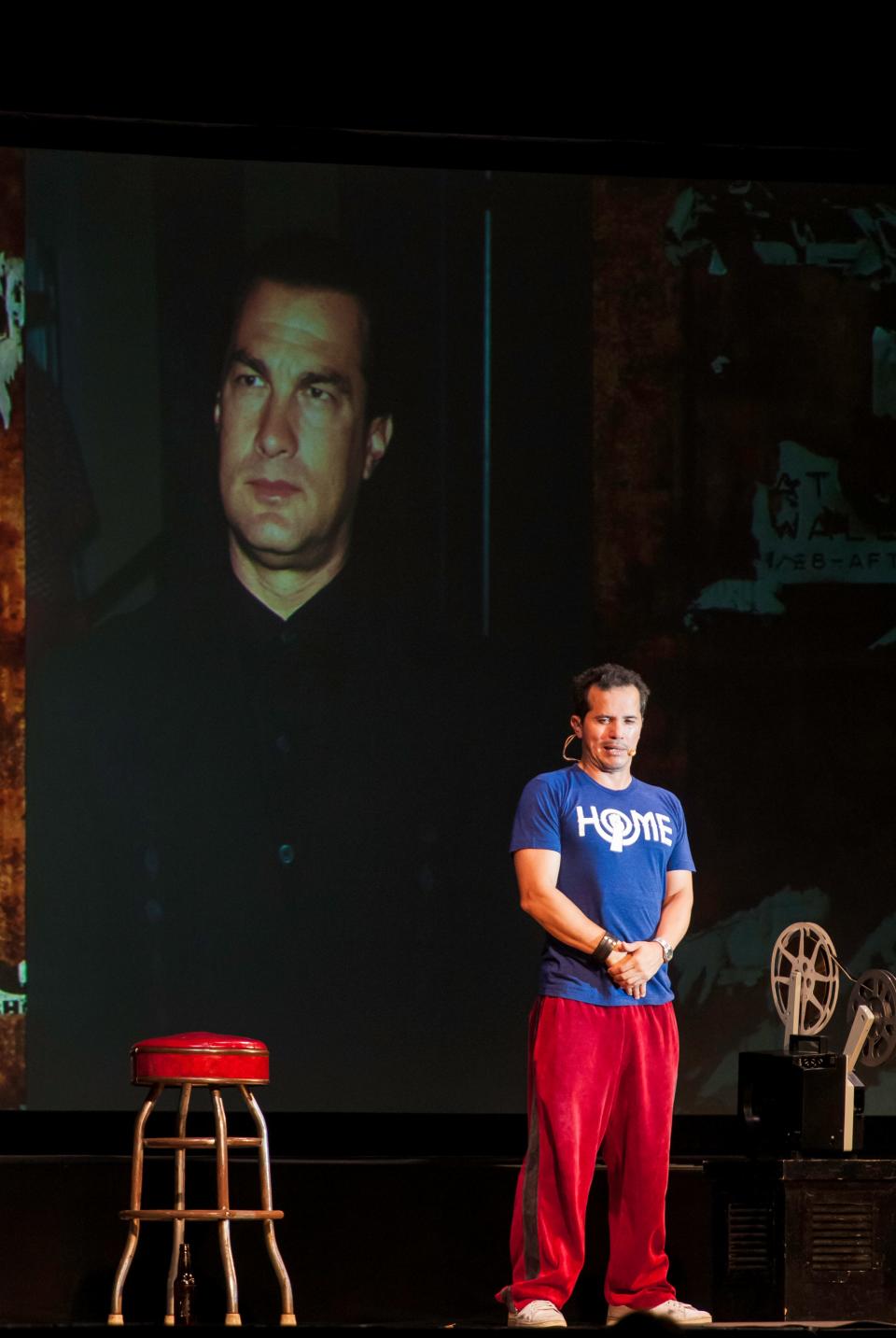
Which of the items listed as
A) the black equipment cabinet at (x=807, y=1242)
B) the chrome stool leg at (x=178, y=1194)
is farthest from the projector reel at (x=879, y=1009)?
the chrome stool leg at (x=178, y=1194)

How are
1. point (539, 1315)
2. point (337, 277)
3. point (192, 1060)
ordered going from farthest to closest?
point (337, 277), point (192, 1060), point (539, 1315)

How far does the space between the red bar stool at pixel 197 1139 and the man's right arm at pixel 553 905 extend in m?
0.71

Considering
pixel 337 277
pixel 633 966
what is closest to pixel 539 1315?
pixel 633 966

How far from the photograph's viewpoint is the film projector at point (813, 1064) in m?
4.02

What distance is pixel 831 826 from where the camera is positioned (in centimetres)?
547

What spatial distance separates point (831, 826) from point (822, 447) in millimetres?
1119

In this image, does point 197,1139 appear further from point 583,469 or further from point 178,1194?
point 583,469

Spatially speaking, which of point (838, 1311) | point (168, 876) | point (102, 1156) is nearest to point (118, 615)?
point (168, 876)

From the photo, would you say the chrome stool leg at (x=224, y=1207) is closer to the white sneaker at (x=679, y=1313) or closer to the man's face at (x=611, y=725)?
the white sneaker at (x=679, y=1313)

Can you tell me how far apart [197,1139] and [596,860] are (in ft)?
3.47

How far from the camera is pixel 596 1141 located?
13.1 ft

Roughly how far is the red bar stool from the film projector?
1.08 meters

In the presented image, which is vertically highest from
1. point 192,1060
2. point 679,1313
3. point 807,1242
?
point 192,1060

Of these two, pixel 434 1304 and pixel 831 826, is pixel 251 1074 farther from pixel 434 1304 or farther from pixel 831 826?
pixel 831 826
